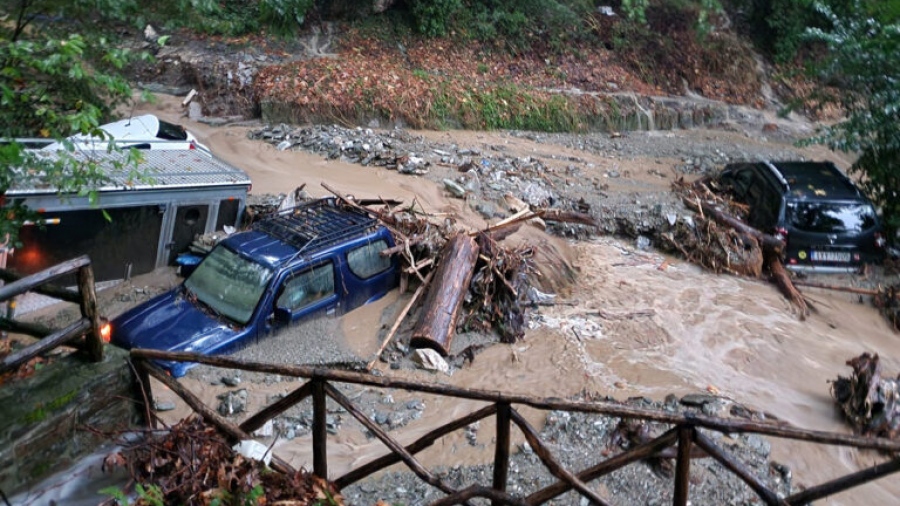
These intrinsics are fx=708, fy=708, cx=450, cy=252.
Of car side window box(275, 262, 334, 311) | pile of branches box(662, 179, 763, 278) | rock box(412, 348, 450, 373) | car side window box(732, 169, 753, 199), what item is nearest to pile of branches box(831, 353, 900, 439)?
pile of branches box(662, 179, 763, 278)

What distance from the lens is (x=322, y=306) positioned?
814cm

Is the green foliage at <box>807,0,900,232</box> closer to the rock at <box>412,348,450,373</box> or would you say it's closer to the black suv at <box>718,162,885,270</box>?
the black suv at <box>718,162,885,270</box>

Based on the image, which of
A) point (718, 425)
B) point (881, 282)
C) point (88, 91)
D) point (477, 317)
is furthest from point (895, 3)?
point (88, 91)

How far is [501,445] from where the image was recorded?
392 cm

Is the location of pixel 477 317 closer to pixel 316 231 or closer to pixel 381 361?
pixel 381 361

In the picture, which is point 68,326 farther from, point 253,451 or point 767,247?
point 767,247

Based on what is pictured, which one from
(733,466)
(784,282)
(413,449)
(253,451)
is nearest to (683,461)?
(733,466)

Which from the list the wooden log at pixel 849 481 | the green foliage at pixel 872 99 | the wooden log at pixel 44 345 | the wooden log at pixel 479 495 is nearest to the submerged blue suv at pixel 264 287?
the wooden log at pixel 44 345

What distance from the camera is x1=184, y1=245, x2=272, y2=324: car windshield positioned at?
299 inches

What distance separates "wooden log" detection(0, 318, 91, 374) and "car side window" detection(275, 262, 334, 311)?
383 centimetres

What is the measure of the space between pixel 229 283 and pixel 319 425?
4.12m

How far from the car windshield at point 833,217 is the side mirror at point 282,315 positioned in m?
8.49

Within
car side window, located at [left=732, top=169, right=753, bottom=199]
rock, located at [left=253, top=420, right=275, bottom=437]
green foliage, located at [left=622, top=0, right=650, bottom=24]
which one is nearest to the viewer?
rock, located at [left=253, top=420, right=275, bottom=437]

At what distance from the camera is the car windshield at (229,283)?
760cm
